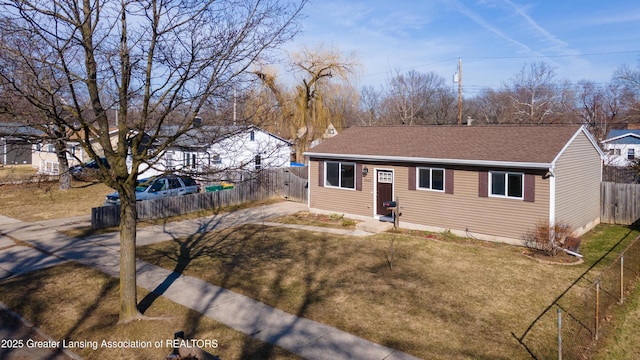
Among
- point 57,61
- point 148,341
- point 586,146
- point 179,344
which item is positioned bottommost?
point 148,341

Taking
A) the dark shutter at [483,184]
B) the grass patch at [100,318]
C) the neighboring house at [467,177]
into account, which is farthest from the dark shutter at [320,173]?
the grass patch at [100,318]

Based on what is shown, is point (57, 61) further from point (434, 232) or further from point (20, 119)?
point (434, 232)

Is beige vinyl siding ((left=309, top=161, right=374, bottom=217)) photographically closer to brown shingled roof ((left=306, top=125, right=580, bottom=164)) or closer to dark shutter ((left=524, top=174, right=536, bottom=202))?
brown shingled roof ((left=306, top=125, right=580, bottom=164))

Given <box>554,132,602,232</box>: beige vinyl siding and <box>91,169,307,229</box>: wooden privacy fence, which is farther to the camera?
<box>91,169,307,229</box>: wooden privacy fence

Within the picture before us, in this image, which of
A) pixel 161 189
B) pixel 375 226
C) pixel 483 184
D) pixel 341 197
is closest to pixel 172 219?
pixel 161 189

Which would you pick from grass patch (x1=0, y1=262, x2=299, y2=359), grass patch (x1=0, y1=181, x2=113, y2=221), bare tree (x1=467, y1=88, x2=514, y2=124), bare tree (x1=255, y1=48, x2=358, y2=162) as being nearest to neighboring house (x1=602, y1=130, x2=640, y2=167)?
bare tree (x1=467, y1=88, x2=514, y2=124)

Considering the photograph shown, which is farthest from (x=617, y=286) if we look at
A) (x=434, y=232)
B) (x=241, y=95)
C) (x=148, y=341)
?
(x=148, y=341)
